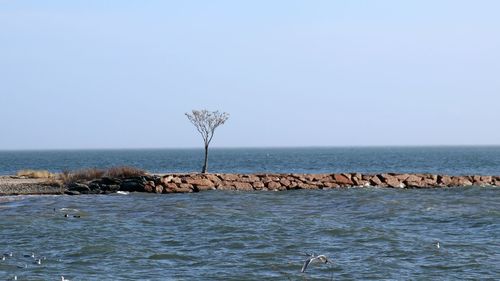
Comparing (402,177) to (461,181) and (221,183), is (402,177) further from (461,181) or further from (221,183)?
(221,183)

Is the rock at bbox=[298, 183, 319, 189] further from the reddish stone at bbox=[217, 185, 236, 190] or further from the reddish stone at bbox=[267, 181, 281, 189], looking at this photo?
the reddish stone at bbox=[217, 185, 236, 190]

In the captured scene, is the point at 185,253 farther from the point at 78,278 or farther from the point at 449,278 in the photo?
the point at 449,278

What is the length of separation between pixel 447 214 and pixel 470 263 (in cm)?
873

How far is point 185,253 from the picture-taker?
1733cm

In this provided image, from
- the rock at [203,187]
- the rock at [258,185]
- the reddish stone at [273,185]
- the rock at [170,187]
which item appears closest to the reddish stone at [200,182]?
the rock at [203,187]

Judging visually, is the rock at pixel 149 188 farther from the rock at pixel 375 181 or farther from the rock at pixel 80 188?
the rock at pixel 375 181

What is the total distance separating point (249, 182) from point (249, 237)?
1503cm

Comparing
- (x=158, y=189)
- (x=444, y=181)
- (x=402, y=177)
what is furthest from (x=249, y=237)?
(x=444, y=181)

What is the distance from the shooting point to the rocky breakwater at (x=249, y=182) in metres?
33.1

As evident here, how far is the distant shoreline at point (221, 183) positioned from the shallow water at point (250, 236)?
8.16 ft

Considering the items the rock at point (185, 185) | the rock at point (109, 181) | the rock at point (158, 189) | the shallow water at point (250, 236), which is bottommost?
the shallow water at point (250, 236)

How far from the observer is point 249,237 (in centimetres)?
1945

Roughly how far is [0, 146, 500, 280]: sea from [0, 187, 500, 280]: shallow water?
3cm

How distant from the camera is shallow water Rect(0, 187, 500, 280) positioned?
15.4 meters
